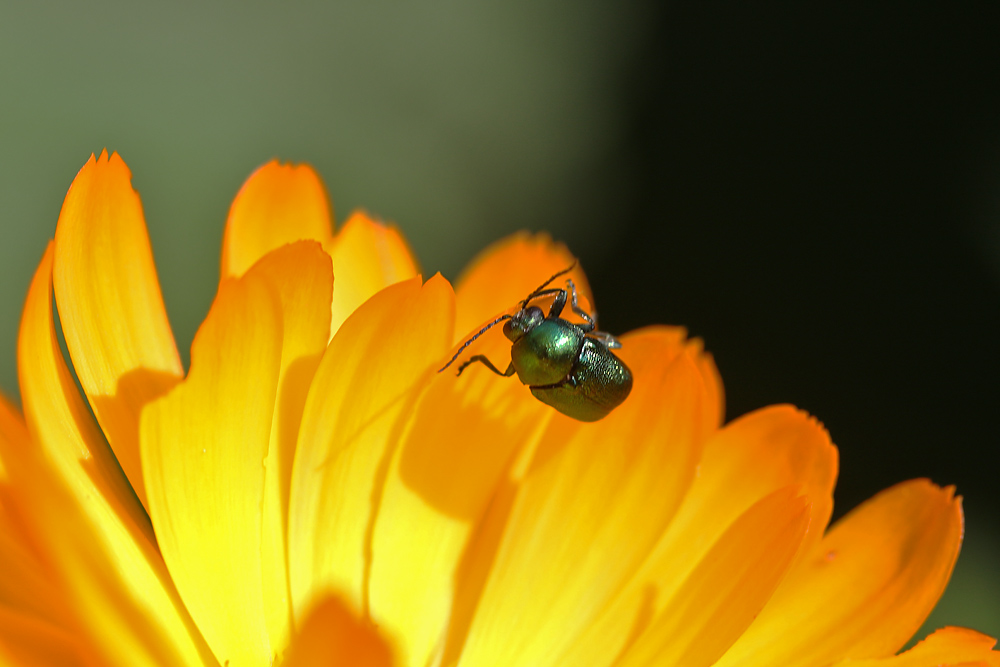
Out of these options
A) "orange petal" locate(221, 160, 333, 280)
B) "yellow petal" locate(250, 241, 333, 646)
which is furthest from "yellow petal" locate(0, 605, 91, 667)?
"orange petal" locate(221, 160, 333, 280)

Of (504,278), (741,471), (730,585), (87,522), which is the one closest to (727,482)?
(741,471)

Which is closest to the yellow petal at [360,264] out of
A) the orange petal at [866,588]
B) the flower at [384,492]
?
the flower at [384,492]

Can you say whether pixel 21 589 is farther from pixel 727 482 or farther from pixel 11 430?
pixel 727 482

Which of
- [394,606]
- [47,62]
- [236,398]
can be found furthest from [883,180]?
[47,62]

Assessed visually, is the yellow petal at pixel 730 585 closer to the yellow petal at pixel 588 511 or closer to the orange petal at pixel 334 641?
the yellow petal at pixel 588 511

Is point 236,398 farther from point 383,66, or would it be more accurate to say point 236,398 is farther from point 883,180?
point 883,180

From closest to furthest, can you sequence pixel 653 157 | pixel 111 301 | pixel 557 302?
1. pixel 111 301
2. pixel 557 302
3. pixel 653 157
